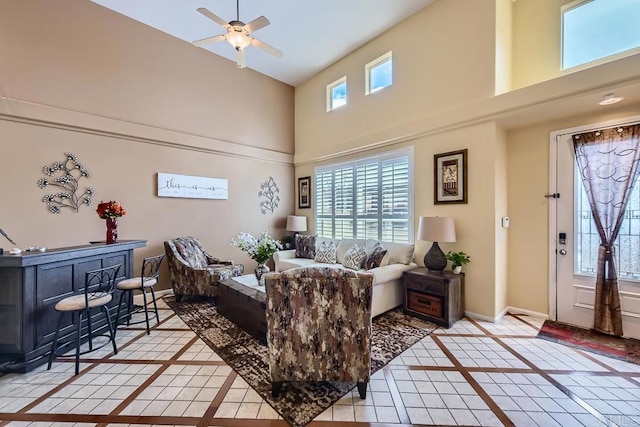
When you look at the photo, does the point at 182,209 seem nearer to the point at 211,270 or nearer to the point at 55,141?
the point at 211,270

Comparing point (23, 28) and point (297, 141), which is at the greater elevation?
point (23, 28)

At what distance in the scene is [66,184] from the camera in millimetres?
3758

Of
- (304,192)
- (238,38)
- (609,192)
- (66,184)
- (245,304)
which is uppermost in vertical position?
(238,38)

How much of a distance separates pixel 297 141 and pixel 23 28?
4.66 m

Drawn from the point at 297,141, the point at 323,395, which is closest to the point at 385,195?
the point at 297,141

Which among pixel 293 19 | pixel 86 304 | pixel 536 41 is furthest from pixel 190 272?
pixel 536 41

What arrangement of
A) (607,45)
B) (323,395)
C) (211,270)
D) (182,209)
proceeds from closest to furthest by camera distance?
(323,395) → (607,45) → (211,270) → (182,209)

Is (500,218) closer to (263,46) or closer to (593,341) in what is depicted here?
(593,341)

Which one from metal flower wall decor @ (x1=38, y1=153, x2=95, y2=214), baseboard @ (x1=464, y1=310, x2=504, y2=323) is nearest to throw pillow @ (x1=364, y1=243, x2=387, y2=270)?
baseboard @ (x1=464, y1=310, x2=504, y2=323)

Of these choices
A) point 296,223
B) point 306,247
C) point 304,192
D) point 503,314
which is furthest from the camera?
point 304,192

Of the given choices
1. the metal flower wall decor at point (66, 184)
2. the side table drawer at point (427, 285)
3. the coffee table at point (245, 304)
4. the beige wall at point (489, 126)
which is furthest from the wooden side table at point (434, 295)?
the metal flower wall decor at point (66, 184)

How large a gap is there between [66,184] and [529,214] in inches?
261

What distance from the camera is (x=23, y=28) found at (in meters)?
3.47

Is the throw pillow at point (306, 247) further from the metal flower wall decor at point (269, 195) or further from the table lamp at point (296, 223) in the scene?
the metal flower wall decor at point (269, 195)
